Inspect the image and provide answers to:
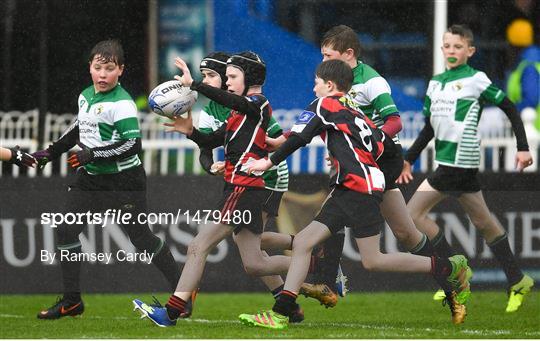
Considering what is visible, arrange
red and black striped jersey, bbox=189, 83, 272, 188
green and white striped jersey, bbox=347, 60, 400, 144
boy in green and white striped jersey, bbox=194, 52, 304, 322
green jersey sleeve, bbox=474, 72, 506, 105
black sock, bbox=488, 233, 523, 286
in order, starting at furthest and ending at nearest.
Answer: black sock, bbox=488, 233, 523, 286, green jersey sleeve, bbox=474, 72, 506, 105, green and white striped jersey, bbox=347, 60, 400, 144, boy in green and white striped jersey, bbox=194, 52, 304, 322, red and black striped jersey, bbox=189, 83, 272, 188

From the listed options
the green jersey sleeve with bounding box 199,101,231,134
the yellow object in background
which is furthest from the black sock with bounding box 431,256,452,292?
the yellow object in background

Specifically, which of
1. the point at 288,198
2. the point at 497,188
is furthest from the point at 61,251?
the point at 497,188

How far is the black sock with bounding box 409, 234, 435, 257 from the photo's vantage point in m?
10.6

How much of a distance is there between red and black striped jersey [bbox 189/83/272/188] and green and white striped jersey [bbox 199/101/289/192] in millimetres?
285

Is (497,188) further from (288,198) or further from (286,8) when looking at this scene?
(286,8)

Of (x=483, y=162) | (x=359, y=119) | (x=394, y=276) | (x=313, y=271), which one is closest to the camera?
(x=359, y=119)

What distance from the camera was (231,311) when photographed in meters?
11.5

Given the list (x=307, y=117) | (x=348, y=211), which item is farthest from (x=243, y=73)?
(x=348, y=211)

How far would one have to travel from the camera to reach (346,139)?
9.43 meters

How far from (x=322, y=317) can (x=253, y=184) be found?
70.6 inches

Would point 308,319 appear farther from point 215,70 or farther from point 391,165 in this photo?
point 215,70

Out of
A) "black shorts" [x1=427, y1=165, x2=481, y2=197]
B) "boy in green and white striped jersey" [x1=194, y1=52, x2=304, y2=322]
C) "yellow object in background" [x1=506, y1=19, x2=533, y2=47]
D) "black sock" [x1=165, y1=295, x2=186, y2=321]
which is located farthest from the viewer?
"yellow object in background" [x1=506, y1=19, x2=533, y2=47]

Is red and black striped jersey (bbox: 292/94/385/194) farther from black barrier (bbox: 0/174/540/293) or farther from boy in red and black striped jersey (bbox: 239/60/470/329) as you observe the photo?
black barrier (bbox: 0/174/540/293)

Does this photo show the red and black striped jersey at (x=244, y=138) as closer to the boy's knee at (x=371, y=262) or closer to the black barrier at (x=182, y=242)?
the boy's knee at (x=371, y=262)
